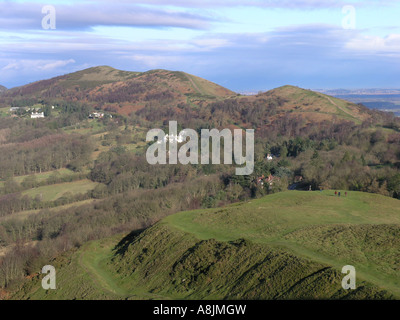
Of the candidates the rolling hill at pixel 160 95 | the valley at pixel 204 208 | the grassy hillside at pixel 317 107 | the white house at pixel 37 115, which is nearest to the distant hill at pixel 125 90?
the rolling hill at pixel 160 95

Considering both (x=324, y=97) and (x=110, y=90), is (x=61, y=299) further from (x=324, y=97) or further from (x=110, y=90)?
(x=110, y=90)

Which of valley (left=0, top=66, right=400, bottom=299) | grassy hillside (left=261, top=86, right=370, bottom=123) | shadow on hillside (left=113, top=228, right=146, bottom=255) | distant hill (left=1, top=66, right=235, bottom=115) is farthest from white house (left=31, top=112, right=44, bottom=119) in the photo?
shadow on hillside (left=113, top=228, right=146, bottom=255)

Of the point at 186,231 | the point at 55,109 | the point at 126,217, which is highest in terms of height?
the point at 55,109

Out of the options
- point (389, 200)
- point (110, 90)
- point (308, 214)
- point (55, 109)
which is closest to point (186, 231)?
point (308, 214)

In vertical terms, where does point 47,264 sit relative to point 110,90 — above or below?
below

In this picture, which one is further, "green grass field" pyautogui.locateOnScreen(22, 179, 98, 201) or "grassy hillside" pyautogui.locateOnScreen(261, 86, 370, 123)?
"grassy hillside" pyautogui.locateOnScreen(261, 86, 370, 123)

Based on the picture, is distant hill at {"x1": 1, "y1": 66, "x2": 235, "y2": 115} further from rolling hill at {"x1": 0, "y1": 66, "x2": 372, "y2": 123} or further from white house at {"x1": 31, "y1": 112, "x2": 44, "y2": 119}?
white house at {"x1": 31, "y1": 112, "x2": 44, "y2": 119}

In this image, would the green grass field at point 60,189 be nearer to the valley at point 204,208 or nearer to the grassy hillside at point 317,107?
the valley at point 204,208

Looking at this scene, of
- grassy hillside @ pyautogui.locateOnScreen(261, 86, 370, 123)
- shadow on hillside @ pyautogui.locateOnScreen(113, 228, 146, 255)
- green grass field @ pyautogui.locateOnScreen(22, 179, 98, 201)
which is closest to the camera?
shadow on hillside @ pyautogui.locateOnScreen(113, 228, 146, 255)
